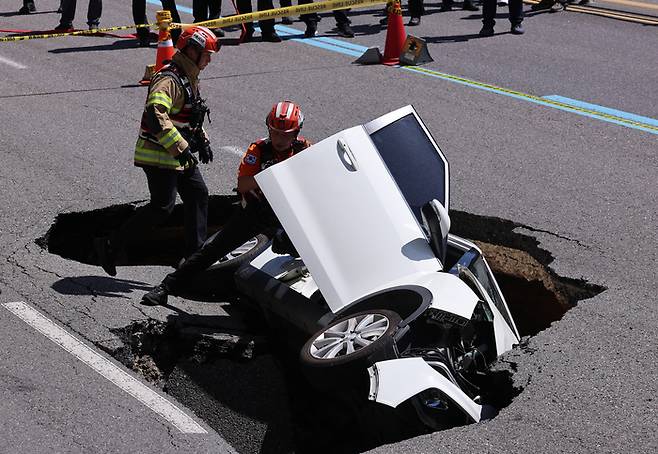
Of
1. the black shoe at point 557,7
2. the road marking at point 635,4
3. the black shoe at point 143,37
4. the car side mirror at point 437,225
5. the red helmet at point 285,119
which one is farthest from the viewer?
the road marking at point 635,4

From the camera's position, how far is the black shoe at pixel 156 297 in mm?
7695

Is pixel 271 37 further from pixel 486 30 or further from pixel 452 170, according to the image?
pixel 452 170

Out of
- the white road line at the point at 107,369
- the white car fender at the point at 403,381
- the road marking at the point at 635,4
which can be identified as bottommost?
the road marking at the point at 635,4

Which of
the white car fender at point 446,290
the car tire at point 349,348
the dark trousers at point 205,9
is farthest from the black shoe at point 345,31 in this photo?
the car tire at point 349,348

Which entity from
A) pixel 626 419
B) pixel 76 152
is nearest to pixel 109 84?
pixel 76 152

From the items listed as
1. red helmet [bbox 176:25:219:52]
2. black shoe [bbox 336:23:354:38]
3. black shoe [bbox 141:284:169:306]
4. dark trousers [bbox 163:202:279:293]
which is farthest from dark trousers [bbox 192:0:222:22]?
black shoe [bbox 141:284:169:306]

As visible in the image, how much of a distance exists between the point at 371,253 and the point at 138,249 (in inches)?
145

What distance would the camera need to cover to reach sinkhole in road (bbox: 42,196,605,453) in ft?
21.2

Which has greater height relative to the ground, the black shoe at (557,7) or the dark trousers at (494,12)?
the dark trousers at (494,12)

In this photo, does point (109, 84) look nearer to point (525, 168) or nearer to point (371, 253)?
point (525, 168)

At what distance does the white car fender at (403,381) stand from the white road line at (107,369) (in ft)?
3.51

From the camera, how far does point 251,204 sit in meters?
7.55

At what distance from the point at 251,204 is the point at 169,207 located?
0.91 metres

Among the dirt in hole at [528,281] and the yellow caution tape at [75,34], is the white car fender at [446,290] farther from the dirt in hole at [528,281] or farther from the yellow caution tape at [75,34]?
the yellow caution tape at [75,34]
